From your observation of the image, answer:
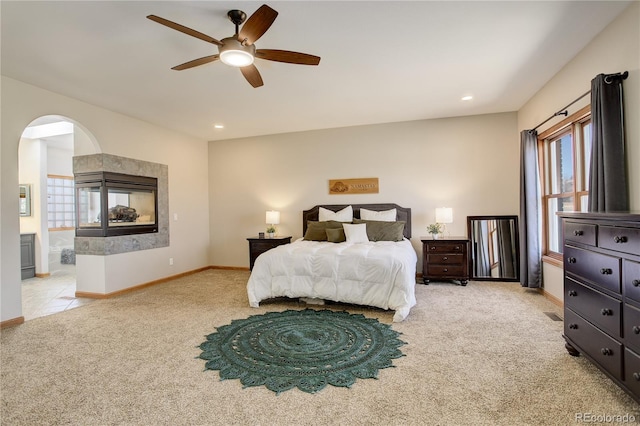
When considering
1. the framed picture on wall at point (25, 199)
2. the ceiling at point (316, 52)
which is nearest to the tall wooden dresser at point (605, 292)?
the ceiling at point (316, 52)

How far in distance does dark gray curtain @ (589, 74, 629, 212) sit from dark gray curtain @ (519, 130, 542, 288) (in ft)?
5.40

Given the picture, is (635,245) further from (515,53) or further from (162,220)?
(162,220)

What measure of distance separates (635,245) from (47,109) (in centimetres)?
573

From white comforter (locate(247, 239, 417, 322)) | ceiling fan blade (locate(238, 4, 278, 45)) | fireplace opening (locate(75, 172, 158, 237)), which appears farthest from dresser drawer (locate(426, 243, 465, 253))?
fireplace opening (locate(75, 172, 158, 237))

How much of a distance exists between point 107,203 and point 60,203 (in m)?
3.36

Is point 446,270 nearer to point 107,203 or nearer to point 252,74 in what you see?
point 252,74

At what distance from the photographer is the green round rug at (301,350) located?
222cm

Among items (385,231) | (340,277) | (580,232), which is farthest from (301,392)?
(385,231)

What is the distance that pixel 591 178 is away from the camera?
2.77 meters

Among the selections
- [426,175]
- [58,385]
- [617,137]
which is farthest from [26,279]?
[617,137]

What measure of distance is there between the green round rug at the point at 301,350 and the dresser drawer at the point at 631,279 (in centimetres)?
151

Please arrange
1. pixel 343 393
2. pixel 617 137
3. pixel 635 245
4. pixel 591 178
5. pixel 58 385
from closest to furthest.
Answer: pixel 635 245
pixel 343 393
pixel 58 385
pixel 617 137
pixel 591 178

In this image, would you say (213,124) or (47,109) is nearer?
(47,109)

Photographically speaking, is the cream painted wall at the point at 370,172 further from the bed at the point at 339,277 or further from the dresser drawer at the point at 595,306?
the dresser drawer at the point at 595,306
